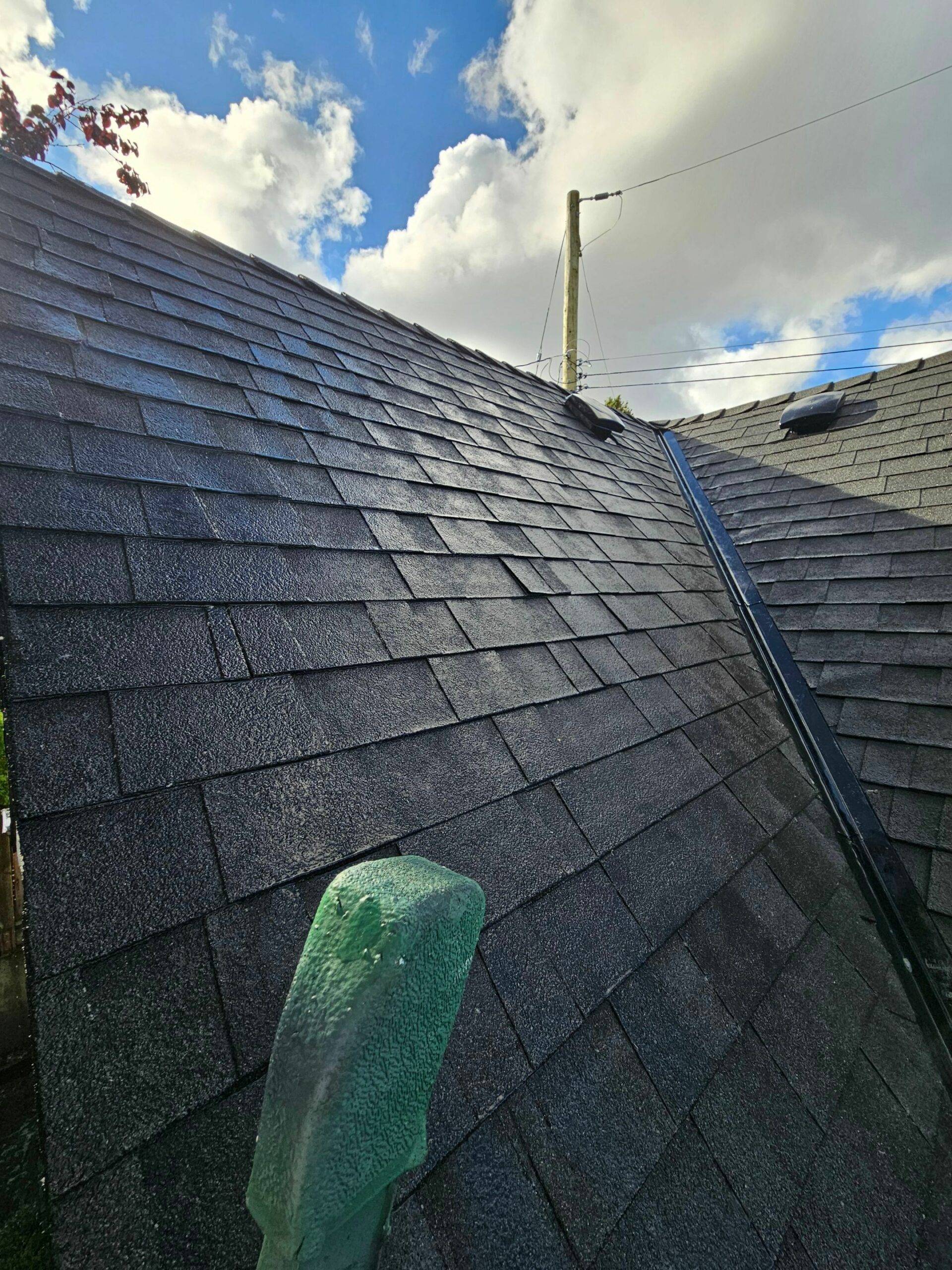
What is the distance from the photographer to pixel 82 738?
3.37 ft

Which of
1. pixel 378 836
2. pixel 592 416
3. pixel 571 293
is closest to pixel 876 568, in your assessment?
pixel 592 416

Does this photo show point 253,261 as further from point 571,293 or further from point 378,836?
point 571,293

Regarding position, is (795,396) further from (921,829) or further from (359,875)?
(359,875)

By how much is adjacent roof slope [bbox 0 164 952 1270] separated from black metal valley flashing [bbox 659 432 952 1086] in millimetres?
132

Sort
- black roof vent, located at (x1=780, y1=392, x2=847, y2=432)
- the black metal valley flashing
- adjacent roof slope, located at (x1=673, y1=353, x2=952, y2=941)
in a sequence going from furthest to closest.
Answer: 1. black roof vent, located at (x1=780, y1=392, x2=847, y2=432)
2. adjacent roof slope, located at (x1=673, y1=353, x2=952, y2=941)
3. the black metal valley flashing

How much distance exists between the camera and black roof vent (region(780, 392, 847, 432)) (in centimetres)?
596

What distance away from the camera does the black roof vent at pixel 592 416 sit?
5.52m

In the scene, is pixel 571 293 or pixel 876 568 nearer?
pixel 876 568

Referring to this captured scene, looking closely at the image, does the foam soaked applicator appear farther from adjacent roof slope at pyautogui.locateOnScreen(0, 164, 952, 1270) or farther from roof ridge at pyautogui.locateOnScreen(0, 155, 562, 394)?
roof ridge at pyautogui.locateOnScreen(0, 155, 562, 394)

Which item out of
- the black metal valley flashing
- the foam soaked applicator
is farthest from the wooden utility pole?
the foam soaked applicator

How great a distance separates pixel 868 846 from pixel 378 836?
2.44 meters

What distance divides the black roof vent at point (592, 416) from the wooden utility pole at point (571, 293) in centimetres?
846

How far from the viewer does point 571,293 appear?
1330 cm

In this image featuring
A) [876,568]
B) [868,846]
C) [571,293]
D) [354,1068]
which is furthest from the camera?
[571,293]
